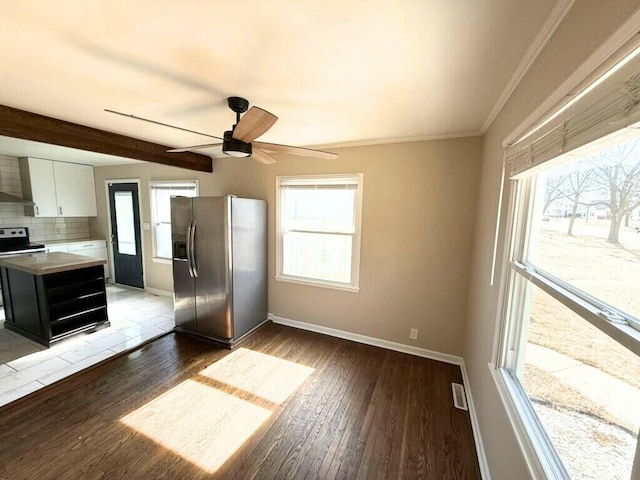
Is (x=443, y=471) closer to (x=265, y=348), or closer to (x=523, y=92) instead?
(x=265, y=348)

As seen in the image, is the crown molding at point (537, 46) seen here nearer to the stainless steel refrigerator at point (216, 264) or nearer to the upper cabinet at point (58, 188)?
the stainless steel refrigerator at point (216, 264)

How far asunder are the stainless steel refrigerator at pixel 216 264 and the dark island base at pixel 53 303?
3.47 ft

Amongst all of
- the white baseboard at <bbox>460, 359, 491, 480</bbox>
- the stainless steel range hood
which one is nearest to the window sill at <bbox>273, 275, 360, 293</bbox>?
the white baseboard at <bbox>460, 359, 491, 480</bbox>

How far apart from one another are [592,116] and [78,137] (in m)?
3.59

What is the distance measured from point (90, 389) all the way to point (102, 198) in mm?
4124

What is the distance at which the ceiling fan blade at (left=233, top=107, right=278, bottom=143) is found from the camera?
146 cm

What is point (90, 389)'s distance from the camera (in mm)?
2324

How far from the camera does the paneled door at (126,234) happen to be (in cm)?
480

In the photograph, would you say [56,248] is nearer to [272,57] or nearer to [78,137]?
[78,137]

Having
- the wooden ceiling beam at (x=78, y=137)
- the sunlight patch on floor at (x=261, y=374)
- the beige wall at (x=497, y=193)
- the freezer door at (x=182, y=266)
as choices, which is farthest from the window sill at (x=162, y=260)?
the beige wall at (x=497, y=193)

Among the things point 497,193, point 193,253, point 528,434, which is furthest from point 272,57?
point 193,253

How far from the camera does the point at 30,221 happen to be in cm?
457

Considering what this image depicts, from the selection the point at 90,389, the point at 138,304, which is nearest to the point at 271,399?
the point at 90,389

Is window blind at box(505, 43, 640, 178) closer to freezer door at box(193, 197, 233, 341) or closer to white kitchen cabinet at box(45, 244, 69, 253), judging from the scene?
freezer door at box(193, 197, 233, 341)
